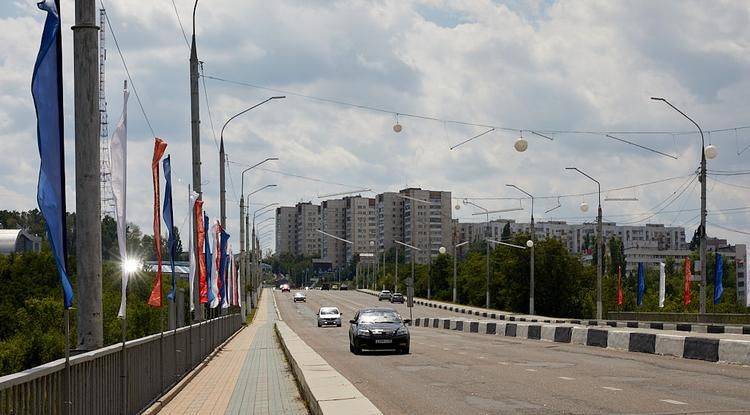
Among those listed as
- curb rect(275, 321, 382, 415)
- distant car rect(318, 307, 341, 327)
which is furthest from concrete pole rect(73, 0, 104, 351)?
distant car rect(318, 307, 341, 327)

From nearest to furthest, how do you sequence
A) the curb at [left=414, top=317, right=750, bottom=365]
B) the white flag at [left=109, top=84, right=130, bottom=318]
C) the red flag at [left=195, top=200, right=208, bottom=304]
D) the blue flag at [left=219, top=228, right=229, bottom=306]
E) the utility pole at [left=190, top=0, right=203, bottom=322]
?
the white flag at [left=109, top=84, right=130, bottom=318] → the curb at [left=414, top=317, right=750, bottom=365] → the red flag at [left=195, top=200, right=208, bottom=304] → the utility pole at [left=190, top=0, right=203, bottom=322] → the blue flag at [left=219, top=228, right=229, bottom=306]

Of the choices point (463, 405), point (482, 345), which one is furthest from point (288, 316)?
point (463, 405)

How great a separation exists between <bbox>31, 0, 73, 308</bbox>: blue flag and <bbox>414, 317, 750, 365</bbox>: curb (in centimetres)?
1830

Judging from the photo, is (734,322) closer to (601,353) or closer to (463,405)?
(601,353)

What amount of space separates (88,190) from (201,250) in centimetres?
1610

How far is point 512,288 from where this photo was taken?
10969 centimetres

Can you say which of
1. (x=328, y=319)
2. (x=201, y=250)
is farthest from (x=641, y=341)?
(x=328, y=319)

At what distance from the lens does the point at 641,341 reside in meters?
30.3

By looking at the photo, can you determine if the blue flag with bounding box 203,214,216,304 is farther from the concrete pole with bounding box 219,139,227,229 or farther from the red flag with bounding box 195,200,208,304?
the concrete pole with bounding box 219,139,227,229

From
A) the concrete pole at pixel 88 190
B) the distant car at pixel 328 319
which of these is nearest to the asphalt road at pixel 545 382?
the concrete pole at pixel 88 190

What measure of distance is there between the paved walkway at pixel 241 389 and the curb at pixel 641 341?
1034 cm

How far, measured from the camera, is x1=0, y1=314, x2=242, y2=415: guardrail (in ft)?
25.7

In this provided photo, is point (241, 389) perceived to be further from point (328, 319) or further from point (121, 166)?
point (328, 319)

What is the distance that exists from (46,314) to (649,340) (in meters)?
35.5
